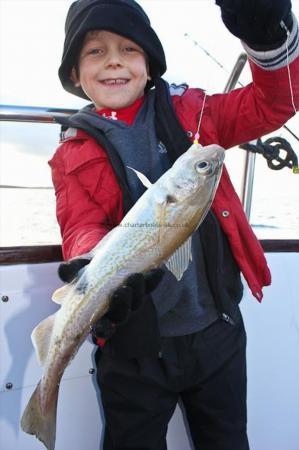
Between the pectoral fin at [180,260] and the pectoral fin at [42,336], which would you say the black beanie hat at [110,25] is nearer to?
the pectoral fin at [180,260]

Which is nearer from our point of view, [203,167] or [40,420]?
[203,167]

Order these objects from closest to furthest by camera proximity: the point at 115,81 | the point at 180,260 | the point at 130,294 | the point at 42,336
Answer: the point at 130,294 < the point at 180,260 < the point at 42,336 < the point at 115,81

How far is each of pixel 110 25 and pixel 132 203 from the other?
29.5 inches

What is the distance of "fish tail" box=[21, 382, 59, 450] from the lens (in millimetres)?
1686

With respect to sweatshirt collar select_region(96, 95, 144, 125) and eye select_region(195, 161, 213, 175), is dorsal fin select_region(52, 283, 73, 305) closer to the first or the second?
eye select_region(195, 161, 213, 175)

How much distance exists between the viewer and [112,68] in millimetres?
1917

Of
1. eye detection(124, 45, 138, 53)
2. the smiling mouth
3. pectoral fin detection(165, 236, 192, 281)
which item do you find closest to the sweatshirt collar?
the smiling mouth

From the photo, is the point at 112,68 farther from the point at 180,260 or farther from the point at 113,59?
the point at 180,260

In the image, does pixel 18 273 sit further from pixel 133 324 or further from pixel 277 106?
pixel 277 106

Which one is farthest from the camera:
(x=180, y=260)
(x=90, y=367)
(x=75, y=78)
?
(x=90, y=367)

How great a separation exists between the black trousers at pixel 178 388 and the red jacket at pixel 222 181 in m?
0.33

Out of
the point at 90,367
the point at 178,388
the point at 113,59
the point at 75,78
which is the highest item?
the point at 113,59

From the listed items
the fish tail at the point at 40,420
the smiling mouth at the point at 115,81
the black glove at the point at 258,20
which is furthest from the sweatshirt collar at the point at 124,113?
the fish tail at the point at 40,420

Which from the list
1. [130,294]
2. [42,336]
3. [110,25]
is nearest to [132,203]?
[130,294]
